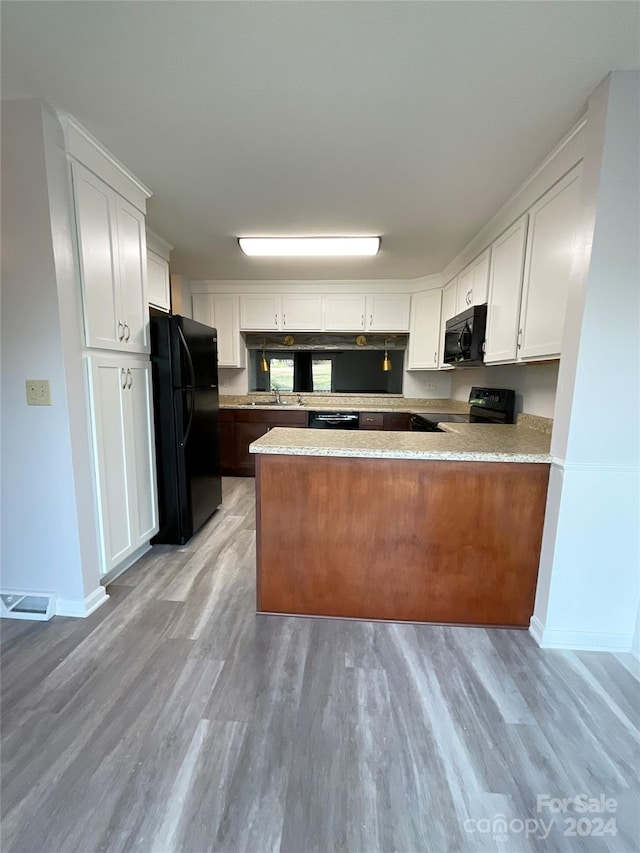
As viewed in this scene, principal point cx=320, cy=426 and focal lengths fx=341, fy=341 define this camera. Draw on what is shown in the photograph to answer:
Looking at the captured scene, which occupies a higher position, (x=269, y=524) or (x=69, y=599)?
(x=269, y=524)

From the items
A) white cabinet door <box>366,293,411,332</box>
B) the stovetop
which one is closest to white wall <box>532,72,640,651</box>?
the stovetop

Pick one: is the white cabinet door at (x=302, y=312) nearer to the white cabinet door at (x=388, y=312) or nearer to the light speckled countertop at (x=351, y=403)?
the white cabinet door at (x=388, y=312)

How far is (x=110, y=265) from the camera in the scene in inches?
74.5

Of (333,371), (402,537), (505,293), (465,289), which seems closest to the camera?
(402,537)

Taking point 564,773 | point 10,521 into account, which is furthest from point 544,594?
point 10,521

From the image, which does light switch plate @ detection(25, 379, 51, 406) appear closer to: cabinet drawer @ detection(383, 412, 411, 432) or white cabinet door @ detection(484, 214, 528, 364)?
white cabinet door @ detection(484, 214, 528, 364)

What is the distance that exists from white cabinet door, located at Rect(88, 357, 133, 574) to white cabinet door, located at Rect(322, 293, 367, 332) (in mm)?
2639

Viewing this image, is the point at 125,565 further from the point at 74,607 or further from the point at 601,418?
the point at 601,418

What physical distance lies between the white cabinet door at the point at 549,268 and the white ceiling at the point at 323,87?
0.26m

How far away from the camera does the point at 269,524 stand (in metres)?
1.75

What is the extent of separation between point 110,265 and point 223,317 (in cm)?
231

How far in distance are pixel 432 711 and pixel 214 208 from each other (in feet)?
9.76

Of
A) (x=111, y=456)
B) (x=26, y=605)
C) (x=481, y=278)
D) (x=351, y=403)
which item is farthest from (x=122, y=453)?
(x=351, y=403)

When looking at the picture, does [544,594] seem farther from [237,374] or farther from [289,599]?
[237,374]
